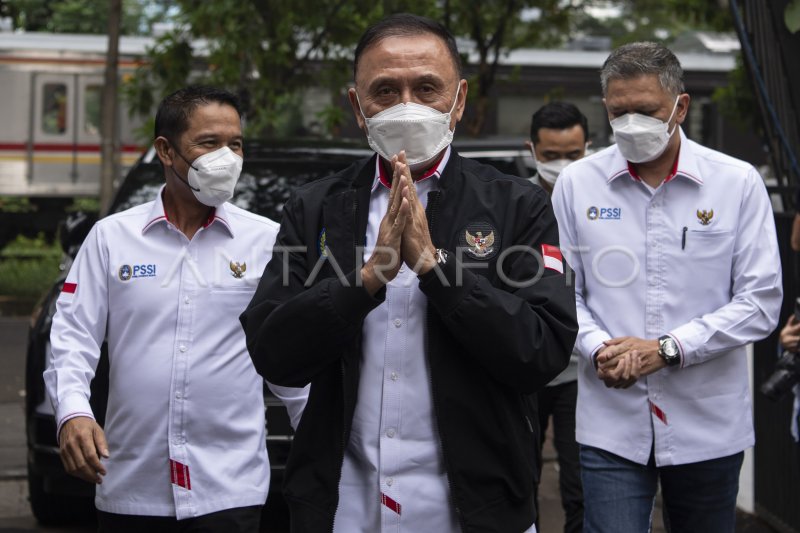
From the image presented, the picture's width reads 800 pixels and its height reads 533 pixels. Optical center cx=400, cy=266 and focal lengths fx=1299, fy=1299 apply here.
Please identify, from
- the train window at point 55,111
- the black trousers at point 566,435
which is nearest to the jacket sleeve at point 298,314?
the black trousers at point 566,435

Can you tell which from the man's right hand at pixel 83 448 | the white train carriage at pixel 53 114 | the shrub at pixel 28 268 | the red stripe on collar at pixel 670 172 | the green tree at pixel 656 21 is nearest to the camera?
the man's right hand at pixel 83 448

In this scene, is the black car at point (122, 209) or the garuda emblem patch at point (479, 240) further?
the black car at point (122, 209)

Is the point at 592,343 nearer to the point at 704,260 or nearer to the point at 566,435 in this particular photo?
the point at 704,260

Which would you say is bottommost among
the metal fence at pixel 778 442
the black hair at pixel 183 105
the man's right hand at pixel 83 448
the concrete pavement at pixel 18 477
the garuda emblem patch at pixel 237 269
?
the concrete pavement at pixel 18 477

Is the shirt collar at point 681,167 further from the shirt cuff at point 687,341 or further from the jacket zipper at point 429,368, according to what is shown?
the jacket zipper at point 429,368

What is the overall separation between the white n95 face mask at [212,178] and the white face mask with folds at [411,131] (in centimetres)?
137

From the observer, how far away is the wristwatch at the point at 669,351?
13.0ft

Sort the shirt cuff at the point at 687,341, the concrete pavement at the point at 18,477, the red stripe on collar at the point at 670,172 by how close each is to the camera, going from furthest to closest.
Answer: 1. the concrete pavement at the point at 18,477
2. the red stripe on collar at the point at 670,172
3. the shirt cuff at the point at 687,341

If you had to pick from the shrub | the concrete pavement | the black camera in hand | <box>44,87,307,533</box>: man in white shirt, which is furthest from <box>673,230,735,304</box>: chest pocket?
the shrub

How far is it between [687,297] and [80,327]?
1.87 metres

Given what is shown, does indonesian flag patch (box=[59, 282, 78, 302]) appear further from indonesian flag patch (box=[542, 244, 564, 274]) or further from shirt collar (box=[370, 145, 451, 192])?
indonesian flag patch (box=[542, 244, 564, 274])

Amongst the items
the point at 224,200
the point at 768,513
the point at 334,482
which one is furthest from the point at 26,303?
the point at 334,482

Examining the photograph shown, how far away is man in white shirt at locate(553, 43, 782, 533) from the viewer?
403 cm

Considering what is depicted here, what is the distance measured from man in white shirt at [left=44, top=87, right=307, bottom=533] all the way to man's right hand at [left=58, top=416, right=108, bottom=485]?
0.09 meters
